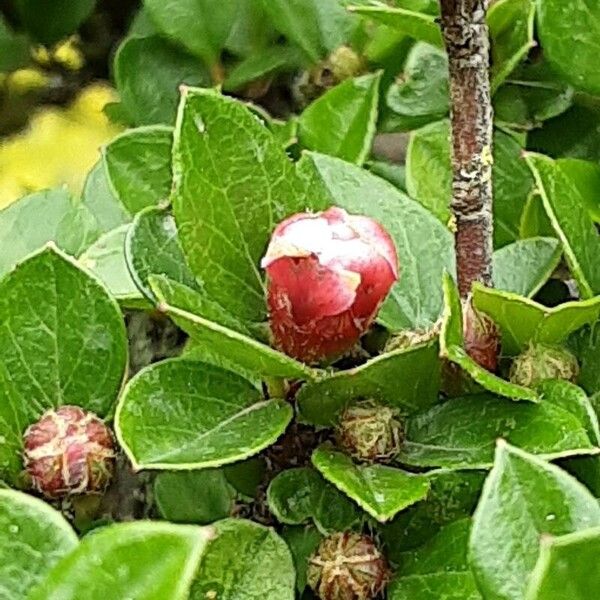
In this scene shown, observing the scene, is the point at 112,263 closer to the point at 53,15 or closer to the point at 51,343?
the point at 51,343

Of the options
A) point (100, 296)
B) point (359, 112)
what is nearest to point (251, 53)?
point (359, 112)

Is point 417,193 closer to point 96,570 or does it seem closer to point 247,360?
point 247,360

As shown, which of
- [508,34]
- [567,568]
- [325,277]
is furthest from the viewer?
[508,34]

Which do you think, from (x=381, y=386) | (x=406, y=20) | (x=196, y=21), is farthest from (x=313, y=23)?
(x=381, y=386)

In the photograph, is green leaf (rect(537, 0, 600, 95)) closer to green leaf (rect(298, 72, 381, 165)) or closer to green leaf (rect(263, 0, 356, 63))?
green leaf (rect(298, 72, 381, 165))

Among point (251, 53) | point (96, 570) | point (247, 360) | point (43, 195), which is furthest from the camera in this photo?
point (251, 53)

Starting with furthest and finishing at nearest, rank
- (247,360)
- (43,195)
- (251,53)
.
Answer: (251,53) < (43,195) < (247,360)

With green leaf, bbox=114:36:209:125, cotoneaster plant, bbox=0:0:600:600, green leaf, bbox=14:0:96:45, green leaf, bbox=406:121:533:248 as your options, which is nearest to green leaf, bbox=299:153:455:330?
cotoneaster plant, bbox=0:0:600:600
